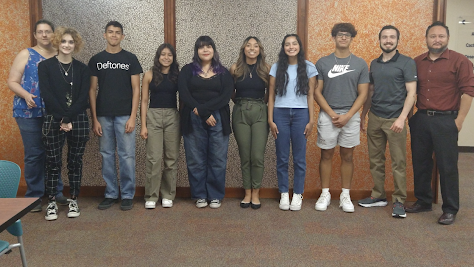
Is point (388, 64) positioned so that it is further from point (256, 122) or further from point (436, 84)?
point (256, 122)

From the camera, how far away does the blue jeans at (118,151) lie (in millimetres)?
3346

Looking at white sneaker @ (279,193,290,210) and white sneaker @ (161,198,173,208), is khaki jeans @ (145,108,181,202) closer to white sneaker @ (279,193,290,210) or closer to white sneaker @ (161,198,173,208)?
white sneaker @ (161,198,173,208)

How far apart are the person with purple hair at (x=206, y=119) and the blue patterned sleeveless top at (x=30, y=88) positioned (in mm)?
1146

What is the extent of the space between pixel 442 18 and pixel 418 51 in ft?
1.12

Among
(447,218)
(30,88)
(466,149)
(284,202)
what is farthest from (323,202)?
(466,149)

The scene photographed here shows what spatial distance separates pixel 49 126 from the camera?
3.07m

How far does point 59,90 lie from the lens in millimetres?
3059

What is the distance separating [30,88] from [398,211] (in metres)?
3.14

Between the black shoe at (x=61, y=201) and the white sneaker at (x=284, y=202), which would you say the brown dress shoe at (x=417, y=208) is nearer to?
the white sneaker at (x=284, y=202)

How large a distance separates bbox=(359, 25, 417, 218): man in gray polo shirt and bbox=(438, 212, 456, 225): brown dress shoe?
26cm

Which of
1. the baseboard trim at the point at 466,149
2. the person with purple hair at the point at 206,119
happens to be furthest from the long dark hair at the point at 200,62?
the baseboard trim at the point at 466,149

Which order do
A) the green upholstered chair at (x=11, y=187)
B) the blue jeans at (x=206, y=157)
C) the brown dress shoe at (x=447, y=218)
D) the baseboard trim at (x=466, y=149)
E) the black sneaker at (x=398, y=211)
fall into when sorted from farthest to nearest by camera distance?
the baseboard trim at (x=466, y=149) → the blue jeans at (x=206, y=157) → the black sneaker at (x=398, y=211) → the brown dress shoe at (x=447, y=218) → the green upholstered chair at (x=11, y=187)

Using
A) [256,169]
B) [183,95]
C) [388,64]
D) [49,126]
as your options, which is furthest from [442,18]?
[49,126]

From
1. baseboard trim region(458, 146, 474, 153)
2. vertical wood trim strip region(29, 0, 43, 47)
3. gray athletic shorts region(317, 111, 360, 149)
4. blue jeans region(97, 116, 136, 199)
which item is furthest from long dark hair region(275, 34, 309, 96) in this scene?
baseboard trim region(458, 146, 474, 153)
